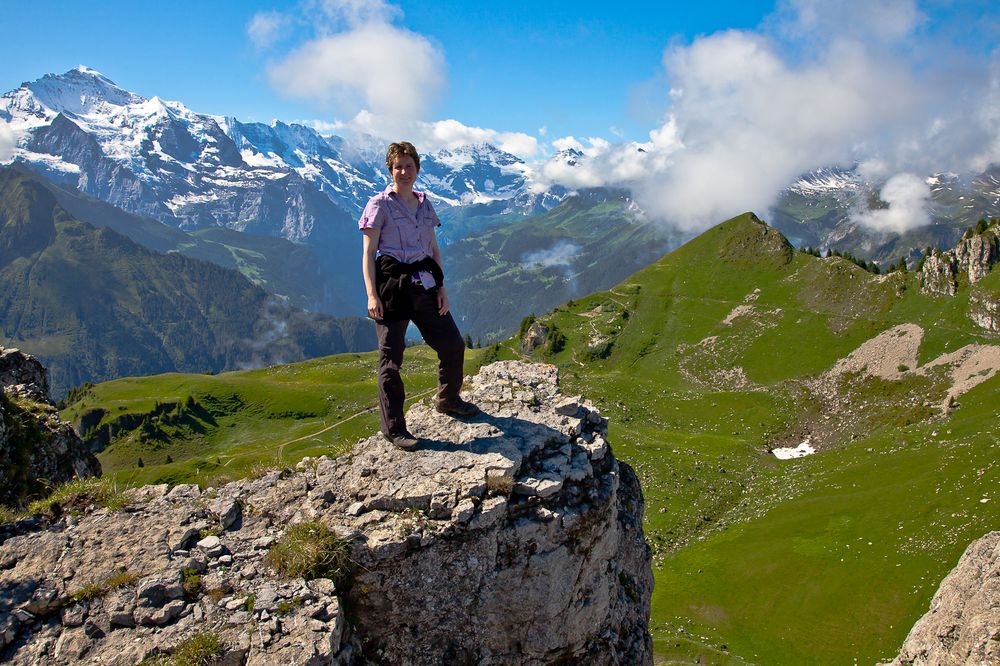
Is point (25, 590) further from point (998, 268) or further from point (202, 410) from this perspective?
point (202, 410)

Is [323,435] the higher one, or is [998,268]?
[998,268]

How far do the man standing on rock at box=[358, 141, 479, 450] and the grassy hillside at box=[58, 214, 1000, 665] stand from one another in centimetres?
212

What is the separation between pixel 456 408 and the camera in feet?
46.4

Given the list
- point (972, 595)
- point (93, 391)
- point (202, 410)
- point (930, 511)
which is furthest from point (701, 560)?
point (93, 391)

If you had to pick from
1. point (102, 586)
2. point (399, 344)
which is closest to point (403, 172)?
point (399, 344)

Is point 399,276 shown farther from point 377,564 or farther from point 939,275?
point 939,275

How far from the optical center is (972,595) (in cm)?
2694

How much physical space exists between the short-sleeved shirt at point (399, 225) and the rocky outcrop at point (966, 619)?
26.0 metres

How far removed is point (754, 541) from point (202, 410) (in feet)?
445

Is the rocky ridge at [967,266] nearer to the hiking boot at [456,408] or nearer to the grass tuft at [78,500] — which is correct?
the hiking boot at [456,408]

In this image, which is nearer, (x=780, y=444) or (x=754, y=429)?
(x=780, y=444)

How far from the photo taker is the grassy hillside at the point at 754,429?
163 feet

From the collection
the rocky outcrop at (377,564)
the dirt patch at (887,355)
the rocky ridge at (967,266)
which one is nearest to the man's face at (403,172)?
the rocky outcrop at (377,564)

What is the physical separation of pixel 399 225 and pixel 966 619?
3035cm
